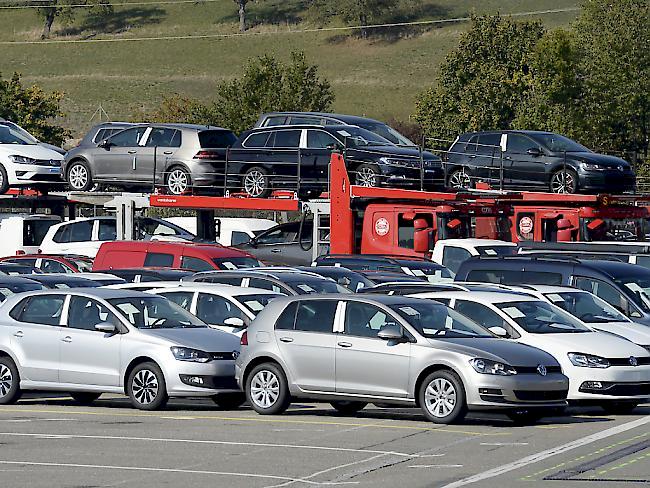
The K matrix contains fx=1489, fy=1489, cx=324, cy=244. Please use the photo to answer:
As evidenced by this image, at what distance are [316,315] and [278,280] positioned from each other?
15.4 feet

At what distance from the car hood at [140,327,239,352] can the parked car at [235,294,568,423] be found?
2.03 feet

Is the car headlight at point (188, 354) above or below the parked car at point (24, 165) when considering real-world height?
below

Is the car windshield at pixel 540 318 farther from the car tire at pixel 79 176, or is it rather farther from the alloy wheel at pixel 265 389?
the car tire at pixel 79 176

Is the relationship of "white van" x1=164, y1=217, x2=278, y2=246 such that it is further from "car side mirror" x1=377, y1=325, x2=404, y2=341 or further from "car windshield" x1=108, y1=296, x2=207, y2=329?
"car side mirror" x1=377, y1=325, x2=404, y2=341

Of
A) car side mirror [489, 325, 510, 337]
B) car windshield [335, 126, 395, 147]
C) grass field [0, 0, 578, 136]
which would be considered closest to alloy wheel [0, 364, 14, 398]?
car side mirror [489, 325, 510, 337]

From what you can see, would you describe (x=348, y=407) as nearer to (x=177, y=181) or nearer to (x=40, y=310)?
(x=40, y=310)

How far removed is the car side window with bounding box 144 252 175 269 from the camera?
26938 mm

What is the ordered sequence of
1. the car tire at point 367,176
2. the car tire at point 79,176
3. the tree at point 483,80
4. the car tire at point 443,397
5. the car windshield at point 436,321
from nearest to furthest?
the car tire at point 443,397
the car windshield at point 436,321
the car tire at point 367,176
the car tire at point 79,176
the tree at point 483,80

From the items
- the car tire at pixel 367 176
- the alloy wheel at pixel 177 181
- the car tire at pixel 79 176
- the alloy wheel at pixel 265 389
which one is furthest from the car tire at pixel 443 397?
the car tire at pixel 79 176

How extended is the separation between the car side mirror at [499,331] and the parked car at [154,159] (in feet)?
49.6

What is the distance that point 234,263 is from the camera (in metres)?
26.6

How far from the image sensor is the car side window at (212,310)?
65.5ft

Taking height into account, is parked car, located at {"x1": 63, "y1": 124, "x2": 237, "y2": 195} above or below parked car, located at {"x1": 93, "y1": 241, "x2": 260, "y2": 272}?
above

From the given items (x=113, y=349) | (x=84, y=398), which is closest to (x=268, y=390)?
(x=113, y=349)
